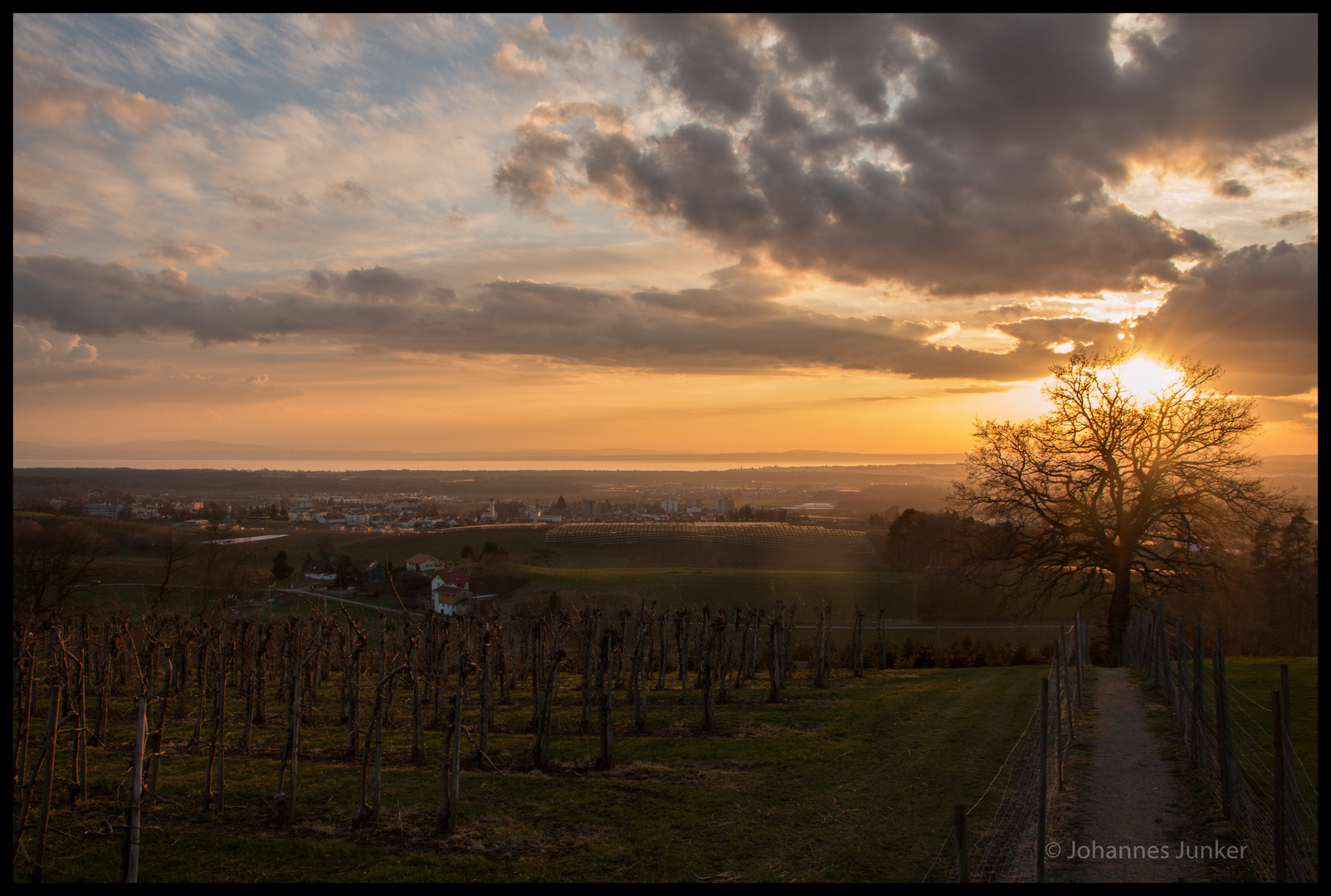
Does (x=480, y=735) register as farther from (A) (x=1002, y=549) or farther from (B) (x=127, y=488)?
(B) (x=127, y=488)

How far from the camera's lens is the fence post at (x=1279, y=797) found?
5910 millimetres

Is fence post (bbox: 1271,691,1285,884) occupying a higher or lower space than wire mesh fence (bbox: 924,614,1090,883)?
higher

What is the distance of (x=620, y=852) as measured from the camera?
883cm

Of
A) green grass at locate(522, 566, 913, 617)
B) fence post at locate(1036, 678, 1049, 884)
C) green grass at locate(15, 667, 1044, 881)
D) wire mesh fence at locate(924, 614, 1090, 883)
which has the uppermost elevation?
fence post at locate(1036, 678, 1049, 884)

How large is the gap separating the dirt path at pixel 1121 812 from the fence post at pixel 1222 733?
1.74 feet

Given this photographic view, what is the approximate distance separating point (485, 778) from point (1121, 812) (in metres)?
9.48

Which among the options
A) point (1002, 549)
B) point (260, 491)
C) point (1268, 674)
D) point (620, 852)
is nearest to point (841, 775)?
point (620, 852)

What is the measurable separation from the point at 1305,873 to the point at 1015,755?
6.23m

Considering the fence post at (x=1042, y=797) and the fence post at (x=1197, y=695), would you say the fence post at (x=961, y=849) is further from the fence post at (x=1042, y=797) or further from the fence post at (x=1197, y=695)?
the fence post at (x=1197, y=695)

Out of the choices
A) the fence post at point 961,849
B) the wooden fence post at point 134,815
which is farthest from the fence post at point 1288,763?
the wooden fence post at point 134,815

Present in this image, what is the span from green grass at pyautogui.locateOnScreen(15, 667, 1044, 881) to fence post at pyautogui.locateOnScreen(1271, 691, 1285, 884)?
339 centimetres

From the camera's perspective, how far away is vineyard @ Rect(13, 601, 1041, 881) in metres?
8.34

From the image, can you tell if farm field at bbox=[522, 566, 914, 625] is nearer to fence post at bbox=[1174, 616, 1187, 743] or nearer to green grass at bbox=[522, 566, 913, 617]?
green grass at bbox=[522, 566, 913, 617]

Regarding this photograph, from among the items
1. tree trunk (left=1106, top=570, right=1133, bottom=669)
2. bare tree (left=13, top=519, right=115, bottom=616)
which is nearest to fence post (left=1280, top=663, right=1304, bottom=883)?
tree trunk (left=1106, top=570, right=1133, bottom=669)
